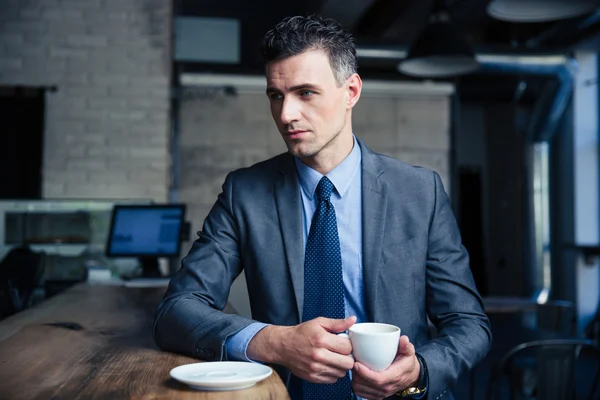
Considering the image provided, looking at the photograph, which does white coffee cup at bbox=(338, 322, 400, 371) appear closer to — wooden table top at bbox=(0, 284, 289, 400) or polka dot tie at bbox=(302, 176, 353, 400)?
wooden table top at bbox=(0, 284, 289, 400)

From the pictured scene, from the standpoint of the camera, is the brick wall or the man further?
the brick wall

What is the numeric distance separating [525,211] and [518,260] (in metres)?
0.89

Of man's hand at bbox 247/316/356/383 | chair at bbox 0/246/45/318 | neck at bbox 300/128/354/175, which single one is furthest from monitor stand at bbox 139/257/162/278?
man's hand at bbox 247/316/356/383

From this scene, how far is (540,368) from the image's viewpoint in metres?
2.22

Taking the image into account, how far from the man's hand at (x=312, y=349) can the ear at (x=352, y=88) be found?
0.63 m

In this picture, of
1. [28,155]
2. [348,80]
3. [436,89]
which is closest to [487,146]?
[436,89]

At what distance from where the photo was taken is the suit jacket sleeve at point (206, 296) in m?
1.21

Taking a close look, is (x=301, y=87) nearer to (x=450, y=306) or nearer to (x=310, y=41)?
(x=310, y=41)

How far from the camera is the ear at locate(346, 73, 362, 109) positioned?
1520 mm

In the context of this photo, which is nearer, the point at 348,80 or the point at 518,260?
the point at 348,80

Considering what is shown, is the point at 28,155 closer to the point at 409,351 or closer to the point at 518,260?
the point at 409,351

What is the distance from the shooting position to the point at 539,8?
9.90 feet

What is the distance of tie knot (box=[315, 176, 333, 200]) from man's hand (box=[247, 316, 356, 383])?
1.35 ft

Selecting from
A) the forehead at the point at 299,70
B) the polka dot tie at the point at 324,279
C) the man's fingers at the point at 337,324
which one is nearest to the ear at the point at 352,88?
the forehead at the point at 299,70
